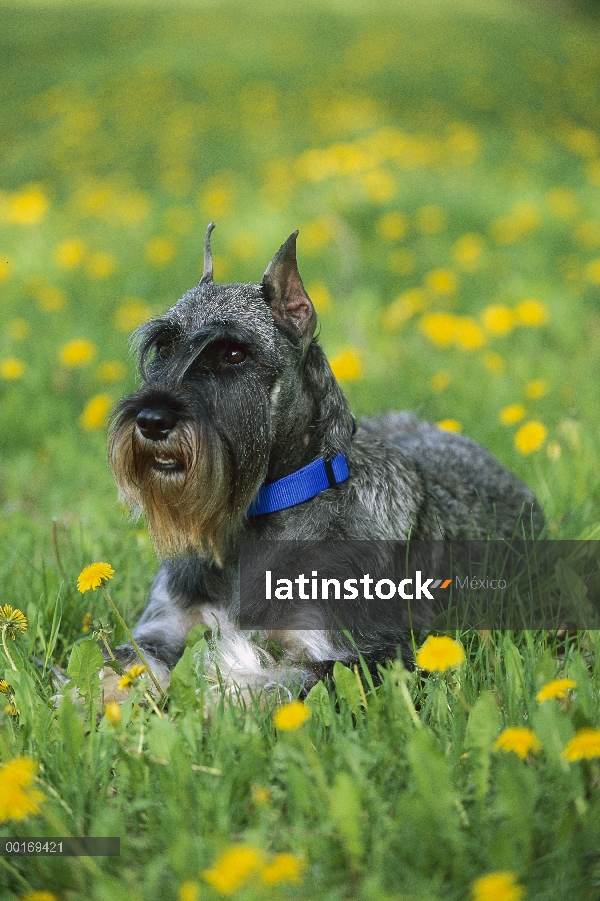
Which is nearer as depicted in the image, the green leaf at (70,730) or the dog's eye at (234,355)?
the green leaf at (70,730)

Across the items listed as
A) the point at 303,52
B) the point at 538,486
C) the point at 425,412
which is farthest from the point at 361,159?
the point at 303,52

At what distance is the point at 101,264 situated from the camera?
791 centimetres

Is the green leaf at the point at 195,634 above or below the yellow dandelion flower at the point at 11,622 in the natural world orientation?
below

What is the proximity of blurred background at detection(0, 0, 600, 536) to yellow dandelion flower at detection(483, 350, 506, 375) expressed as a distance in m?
0.04

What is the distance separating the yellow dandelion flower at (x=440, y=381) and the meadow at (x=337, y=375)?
0.03 m

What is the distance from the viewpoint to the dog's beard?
302 centimetres

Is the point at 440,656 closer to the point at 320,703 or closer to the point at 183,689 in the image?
the point at 320,703

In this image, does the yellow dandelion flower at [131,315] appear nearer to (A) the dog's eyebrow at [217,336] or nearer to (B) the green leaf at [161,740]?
(A) the dog's eyebrow at [217,336]

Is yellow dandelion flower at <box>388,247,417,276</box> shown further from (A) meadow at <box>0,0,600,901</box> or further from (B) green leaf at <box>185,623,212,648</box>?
(B) green leaf at <box>185,623,212,648</box>

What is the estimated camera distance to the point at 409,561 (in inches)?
144

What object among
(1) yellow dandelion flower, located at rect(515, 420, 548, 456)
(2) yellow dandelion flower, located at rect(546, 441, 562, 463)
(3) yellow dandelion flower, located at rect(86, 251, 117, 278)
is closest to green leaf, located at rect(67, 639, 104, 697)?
(1) yellow dandelion flower, located at rect(515, 420, 548, 456)

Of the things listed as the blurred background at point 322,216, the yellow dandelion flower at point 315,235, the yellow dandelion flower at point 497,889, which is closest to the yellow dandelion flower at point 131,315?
the blurred background at point 322,216

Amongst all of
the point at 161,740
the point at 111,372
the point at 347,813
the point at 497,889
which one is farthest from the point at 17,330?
the point at 497,889

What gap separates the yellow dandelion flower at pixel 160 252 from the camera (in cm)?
830
